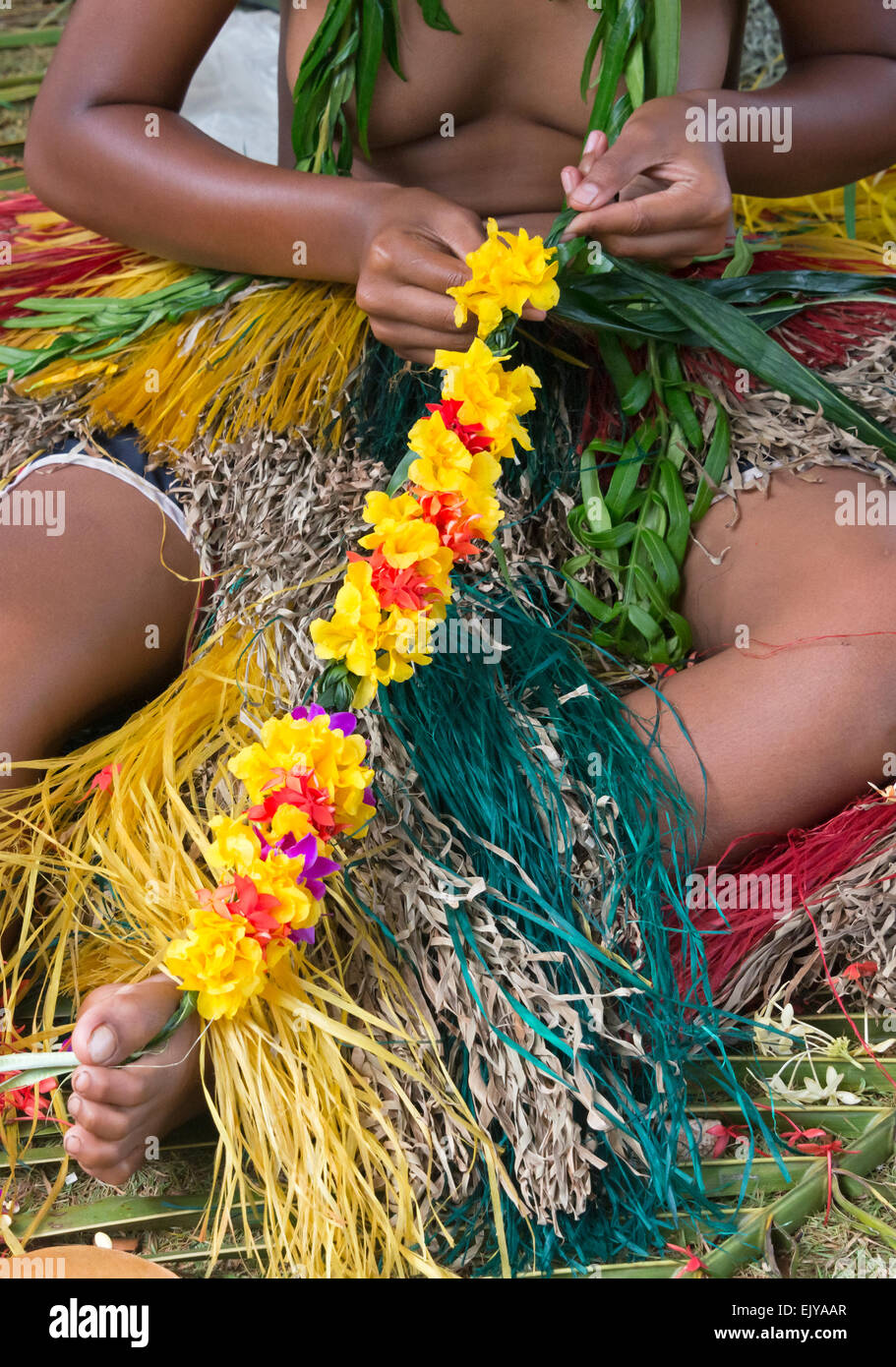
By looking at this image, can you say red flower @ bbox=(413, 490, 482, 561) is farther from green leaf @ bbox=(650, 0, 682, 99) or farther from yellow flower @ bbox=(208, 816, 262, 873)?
green leaf @ bbox=(650, 0, 682, 99)

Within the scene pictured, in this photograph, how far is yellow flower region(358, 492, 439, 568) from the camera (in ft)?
2.79

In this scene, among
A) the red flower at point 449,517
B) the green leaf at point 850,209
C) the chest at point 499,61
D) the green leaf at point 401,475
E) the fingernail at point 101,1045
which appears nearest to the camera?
the fingernail at point 101,1045

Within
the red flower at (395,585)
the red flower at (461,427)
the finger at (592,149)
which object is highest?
the finger at (592,149)

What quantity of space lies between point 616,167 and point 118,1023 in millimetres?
727

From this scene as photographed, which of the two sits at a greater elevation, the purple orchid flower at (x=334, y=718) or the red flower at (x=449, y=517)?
the red flower at (x=449, y=517)

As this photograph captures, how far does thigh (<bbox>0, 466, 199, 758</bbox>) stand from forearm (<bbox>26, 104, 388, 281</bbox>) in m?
0.24

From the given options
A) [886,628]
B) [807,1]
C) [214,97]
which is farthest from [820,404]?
[214,97]

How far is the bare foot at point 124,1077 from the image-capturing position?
30.4 inches

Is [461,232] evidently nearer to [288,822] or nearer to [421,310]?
[421,310]

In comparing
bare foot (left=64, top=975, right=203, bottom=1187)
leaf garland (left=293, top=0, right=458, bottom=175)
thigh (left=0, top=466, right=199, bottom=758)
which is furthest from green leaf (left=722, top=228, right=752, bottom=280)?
bare foot (left=64, top=975, right=203, bottom=1187)

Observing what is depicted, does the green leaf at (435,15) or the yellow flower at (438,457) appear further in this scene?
the green leaf at (435,15)

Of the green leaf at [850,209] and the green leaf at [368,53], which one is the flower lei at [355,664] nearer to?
the green leaf at [368,53]

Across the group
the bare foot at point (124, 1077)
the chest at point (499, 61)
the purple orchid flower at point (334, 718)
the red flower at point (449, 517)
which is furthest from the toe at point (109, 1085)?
the chest at point (499, 61)

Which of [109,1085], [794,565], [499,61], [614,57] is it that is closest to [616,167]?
[614,57]
